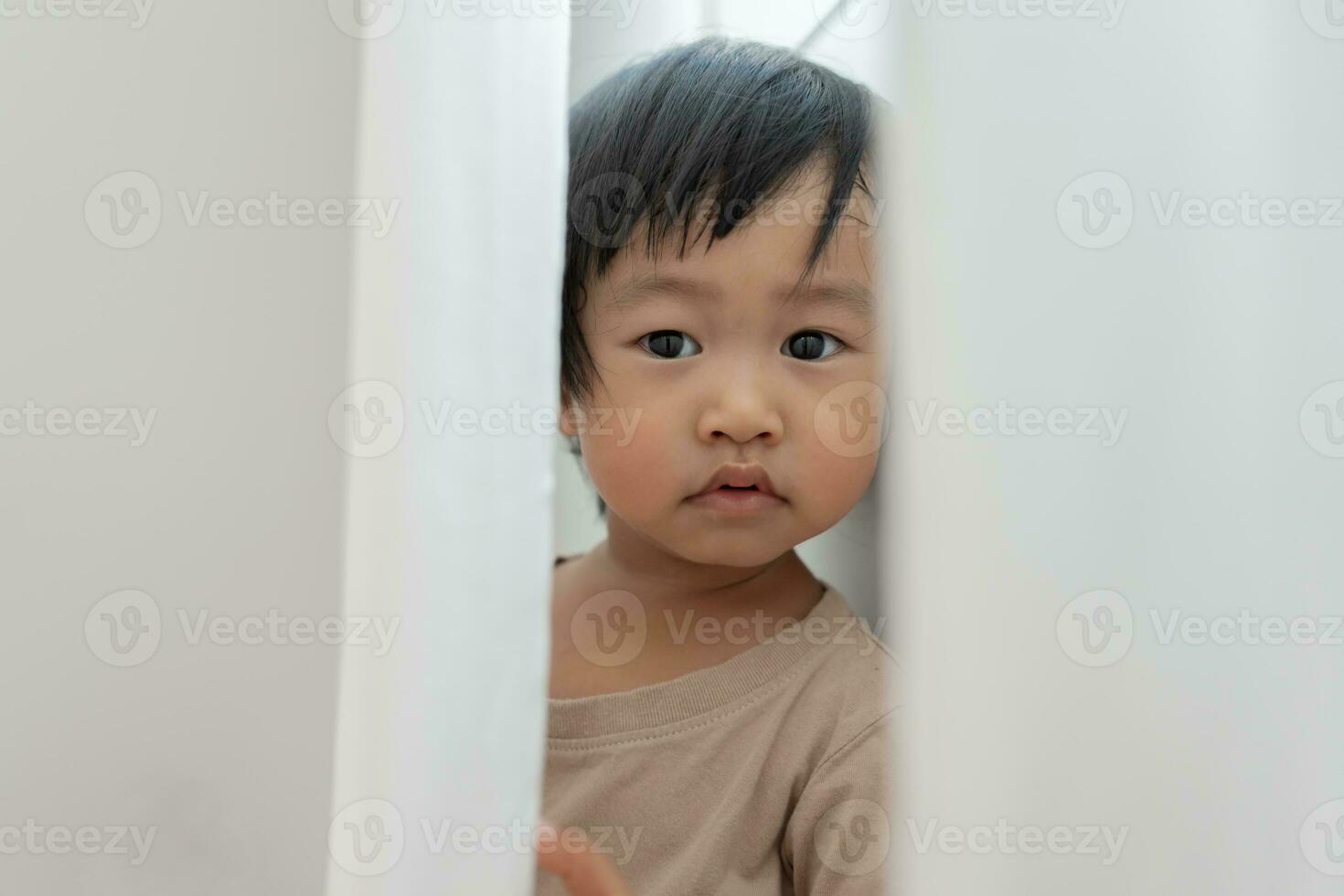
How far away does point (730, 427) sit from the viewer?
82 cm

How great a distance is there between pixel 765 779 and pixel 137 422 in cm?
53

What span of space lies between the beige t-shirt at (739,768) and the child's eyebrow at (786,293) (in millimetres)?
280

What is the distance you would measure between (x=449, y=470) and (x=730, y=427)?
1.01 feet

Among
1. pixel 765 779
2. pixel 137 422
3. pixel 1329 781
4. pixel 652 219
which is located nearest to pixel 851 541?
pixel 765 779

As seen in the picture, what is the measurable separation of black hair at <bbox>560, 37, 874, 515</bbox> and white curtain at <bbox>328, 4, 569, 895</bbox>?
0.28 meters

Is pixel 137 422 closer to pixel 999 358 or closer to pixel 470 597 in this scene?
pixel 470 597

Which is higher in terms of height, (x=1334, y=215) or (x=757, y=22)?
(x=757, y=22)

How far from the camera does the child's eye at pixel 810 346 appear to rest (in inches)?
34.0

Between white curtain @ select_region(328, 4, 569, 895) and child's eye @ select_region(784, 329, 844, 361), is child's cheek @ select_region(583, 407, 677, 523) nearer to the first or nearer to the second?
child's eye @ select_region(784, 329, 844, 361)

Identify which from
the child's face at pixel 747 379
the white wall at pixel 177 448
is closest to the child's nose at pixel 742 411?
the child's face at pixel 747 379

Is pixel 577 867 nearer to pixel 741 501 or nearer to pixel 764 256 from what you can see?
pixel 741 501

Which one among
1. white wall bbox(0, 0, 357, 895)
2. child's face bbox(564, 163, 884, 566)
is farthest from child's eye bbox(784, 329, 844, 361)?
white wall bbox(0, 0, 357, 895)

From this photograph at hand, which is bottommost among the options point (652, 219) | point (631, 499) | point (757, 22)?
point (631, 499)

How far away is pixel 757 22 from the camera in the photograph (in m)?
1.12
